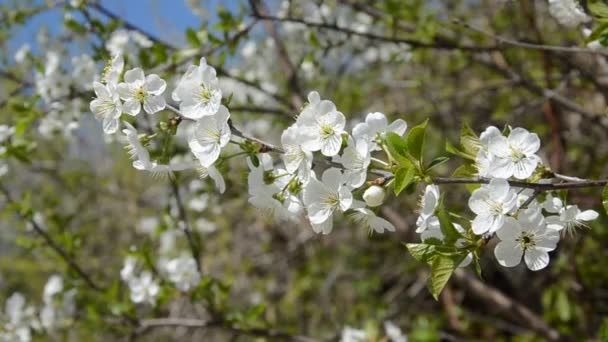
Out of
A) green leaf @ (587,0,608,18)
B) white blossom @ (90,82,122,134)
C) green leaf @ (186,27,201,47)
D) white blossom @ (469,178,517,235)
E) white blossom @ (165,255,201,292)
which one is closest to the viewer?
white blossom @ (469,178,517,235)

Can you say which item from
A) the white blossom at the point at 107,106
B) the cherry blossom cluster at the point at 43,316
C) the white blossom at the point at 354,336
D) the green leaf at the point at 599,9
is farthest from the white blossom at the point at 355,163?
the cherry blossom cluster at the point at 43,316

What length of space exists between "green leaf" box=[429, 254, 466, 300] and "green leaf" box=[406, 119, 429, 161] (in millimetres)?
193

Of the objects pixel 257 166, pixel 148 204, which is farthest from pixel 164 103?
pixel 148 204

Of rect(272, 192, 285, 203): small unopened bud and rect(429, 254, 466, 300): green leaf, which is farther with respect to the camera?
rect(272, 192, 285, 203): small unopened bud

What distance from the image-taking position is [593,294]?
9.34ft

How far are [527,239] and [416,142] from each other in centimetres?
27

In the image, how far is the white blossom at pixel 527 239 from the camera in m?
1.06

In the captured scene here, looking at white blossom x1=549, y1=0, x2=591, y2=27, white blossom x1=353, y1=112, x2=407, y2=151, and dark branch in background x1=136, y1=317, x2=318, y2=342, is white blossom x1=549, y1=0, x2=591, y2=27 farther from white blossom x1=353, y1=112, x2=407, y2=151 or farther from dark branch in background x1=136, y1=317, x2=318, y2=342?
dark branch in background x1=136, y1=317, x2=318, y2=342

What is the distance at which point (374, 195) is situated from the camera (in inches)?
43.1

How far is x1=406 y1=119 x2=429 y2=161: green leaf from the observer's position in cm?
108

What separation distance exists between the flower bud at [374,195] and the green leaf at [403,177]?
5 cm

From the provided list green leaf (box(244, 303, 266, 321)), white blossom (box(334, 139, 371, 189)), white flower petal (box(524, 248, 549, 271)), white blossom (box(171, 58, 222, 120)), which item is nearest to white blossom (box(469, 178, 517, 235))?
white flower petal (box(524, 248, 549, 271))

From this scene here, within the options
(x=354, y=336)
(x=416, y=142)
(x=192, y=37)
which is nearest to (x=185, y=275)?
(x=354, y=336)

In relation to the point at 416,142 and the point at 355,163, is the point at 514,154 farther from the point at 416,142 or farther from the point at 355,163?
the point at 355,163
